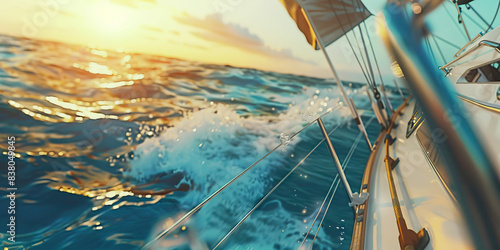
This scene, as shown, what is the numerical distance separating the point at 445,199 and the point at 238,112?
4.37 meters

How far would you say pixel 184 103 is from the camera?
4871 millimetres

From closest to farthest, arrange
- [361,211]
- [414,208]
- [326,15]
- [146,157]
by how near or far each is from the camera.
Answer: [414,208]
[361,211]
[326,15]
[146,157]

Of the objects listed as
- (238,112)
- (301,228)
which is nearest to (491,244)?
(301,228)

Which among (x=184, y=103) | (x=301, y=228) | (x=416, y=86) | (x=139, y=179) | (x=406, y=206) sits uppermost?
(x=184, y=103)

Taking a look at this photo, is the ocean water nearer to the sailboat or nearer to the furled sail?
the sailboat

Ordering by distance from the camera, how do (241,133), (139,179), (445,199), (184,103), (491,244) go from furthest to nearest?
1. (184,103)
2. (241,133)
3. (139,179)
4. (445,199)
5. (491,244)

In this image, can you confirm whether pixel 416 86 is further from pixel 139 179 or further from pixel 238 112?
pixel 238 112

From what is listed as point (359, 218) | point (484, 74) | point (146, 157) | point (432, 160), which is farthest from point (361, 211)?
point (146, 157)

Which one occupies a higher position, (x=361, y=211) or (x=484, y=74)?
(x=484, y=74)

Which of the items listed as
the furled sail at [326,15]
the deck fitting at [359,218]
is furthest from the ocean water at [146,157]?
the furled sail at [326,15]

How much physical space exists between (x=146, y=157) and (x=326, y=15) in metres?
2.47

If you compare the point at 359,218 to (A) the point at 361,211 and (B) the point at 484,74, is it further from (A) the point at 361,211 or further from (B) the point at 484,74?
(B) the point at 484,74

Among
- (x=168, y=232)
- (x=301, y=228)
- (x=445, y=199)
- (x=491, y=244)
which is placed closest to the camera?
(x=491, y=244)

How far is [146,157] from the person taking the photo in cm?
294
